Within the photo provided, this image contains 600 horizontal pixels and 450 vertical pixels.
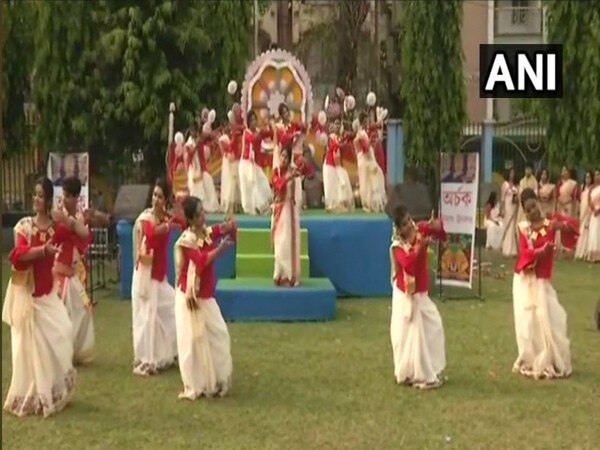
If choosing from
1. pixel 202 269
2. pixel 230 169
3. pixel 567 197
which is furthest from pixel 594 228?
pixel 202 269

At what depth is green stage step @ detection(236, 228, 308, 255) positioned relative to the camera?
13.0 m

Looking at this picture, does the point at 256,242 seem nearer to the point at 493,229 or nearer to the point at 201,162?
the point at 201,162

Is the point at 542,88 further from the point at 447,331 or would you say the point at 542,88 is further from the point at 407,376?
the point at 447,331

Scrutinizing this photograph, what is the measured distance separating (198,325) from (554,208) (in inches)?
473

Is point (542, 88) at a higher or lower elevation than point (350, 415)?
higher

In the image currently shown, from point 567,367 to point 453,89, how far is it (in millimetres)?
13708

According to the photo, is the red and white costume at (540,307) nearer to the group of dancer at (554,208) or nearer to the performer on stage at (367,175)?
the performer on stage at (367,175)

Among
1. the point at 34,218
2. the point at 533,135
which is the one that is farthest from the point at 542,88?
the point at 533,135

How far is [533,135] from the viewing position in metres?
23.0

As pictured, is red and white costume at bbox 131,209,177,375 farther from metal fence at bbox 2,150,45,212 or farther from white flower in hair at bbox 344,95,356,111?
metal fence at bbox 2,150,45,212

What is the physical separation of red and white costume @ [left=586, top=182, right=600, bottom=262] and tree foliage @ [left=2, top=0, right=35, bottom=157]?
10.7 meters

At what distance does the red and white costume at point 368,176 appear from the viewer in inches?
582

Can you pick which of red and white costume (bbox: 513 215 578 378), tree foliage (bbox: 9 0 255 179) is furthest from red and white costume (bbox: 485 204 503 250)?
red and white costume (bbox: 513 215 578 378)

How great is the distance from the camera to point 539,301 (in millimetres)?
8164
